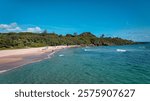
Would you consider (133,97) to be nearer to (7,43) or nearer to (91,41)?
(7,43)

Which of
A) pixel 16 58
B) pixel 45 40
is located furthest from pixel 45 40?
pixel 16 58

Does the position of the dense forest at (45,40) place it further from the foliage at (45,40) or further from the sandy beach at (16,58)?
the sandy beach at (16,58)

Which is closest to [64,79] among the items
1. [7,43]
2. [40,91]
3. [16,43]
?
[40,91]

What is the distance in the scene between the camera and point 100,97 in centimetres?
605

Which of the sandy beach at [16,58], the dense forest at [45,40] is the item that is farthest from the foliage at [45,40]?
the sandy beach at [16,58]

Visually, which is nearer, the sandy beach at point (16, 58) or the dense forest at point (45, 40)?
the sandy beach at point (16, 58)

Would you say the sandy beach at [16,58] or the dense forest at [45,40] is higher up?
the dense forest at [45,40]

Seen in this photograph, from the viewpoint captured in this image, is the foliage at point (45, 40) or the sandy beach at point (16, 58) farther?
the foliage at point (45, 40)

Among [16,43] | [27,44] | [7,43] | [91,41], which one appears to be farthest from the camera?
[91,41]

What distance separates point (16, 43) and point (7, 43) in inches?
163

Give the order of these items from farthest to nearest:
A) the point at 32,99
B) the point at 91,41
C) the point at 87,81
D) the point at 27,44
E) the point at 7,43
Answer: the point at 91,41, the point at 27,44, the point at 7,43, the point at 87,81, the point at 32,99

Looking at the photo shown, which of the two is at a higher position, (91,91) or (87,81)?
(91,91)

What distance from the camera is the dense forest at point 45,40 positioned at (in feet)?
143

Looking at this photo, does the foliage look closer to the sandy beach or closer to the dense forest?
the dense forest
